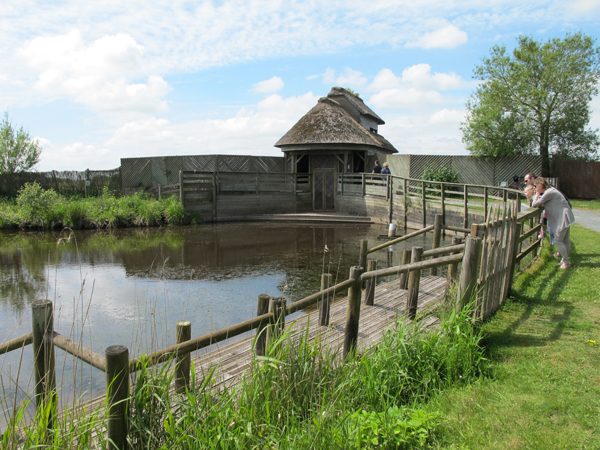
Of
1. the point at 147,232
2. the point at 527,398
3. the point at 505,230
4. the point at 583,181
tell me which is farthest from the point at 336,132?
the point at 527,398

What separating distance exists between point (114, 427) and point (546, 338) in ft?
14.8

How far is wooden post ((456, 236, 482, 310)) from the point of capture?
4.91 meters

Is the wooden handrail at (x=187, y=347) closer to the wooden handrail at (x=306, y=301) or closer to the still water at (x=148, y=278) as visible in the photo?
the wooden handrail at (x=306, y=301)

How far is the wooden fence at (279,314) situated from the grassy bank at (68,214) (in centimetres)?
1432

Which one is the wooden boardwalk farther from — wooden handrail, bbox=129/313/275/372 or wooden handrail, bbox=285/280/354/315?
wooden handrail, bbox=129/313/275/372

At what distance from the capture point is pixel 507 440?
3197 millimetres

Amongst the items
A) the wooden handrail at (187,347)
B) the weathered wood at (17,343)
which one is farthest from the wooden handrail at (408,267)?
the weathered wood at (17,343)

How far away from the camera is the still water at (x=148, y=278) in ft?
18.8

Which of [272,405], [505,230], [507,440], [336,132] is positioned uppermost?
[336,132]

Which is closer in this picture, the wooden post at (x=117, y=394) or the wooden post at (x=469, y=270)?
the wooden post at (x=117, y=394)

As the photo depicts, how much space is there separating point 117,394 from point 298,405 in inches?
53.5

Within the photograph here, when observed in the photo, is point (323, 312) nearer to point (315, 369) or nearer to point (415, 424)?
point (315, 369)

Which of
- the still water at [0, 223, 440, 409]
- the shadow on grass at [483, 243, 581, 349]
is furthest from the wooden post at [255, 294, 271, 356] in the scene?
the shadow on grass at [483, 243, 581, 349]

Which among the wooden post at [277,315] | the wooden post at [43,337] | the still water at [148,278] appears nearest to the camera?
the wooden post at [43,337]
